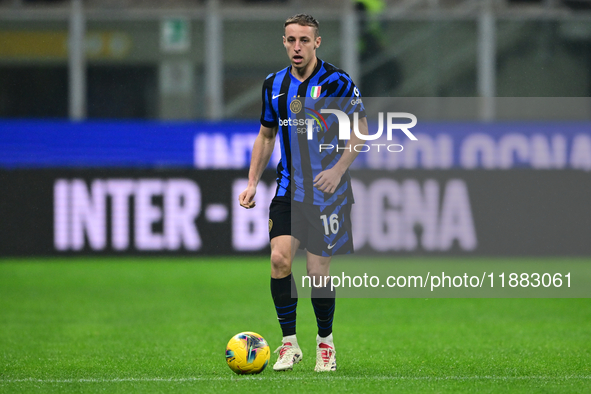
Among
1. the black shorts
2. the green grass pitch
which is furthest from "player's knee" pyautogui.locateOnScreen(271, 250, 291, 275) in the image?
the green grass pitch

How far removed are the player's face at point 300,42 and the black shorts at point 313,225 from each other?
0.83 m

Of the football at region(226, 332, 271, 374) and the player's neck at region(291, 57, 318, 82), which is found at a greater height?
the player's neck at region(291, 57, 318, 82)

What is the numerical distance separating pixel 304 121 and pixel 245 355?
142cm

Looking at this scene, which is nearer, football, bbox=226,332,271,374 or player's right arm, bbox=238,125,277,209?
football, bbox=226,332,271,374

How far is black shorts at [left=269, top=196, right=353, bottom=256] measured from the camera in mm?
4867

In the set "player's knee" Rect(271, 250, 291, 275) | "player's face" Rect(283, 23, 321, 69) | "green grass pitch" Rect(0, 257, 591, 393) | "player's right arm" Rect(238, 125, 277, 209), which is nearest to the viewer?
"green grass pitch" Rect(0, 257, 591, 393)

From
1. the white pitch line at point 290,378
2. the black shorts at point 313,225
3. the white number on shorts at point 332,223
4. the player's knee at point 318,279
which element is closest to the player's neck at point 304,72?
the black shorts at point 313,225

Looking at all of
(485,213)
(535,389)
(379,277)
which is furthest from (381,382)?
(485,213)

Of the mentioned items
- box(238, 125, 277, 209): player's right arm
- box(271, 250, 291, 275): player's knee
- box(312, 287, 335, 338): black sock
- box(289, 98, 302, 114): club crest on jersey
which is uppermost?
box(289, 98, 302, 114): club crest on jersey

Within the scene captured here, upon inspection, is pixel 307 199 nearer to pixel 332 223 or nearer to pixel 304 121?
pixel 332 223

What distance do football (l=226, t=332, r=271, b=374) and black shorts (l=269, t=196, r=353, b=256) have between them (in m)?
0.63

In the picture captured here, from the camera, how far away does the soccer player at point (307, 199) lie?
16.0ft

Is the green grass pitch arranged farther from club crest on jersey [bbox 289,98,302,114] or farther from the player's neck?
the player's neck

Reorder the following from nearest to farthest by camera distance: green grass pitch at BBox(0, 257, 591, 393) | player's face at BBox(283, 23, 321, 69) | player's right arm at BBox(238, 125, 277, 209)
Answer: green grass pitch at BBox(0, 257, 591, 393) → player's face at BBox(283, 23, 321, 69) → player's right arm at BBox(238, 125, 277, 209)
